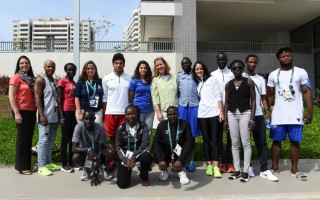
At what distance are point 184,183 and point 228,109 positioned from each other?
1.33m

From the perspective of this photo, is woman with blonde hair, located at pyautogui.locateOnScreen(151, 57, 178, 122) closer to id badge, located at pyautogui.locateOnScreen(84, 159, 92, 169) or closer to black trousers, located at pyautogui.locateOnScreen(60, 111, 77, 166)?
id badge, located at pyautogui.locateOnScreen(84, 159, 92, 169)

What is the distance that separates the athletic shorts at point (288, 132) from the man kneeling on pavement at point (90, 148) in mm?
2666

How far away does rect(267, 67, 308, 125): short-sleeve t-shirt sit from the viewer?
17.7 ft

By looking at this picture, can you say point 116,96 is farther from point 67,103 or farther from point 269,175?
point 269,175

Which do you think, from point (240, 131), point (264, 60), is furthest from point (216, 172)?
point (264, 60)

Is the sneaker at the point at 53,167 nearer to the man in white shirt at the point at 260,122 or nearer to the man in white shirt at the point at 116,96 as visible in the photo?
the man in white shirt at the point at 116,96

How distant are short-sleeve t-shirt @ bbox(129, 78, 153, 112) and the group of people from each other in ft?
0.05

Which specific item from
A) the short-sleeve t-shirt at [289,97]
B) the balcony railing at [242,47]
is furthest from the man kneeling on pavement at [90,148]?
the balcony railing at [242,47]

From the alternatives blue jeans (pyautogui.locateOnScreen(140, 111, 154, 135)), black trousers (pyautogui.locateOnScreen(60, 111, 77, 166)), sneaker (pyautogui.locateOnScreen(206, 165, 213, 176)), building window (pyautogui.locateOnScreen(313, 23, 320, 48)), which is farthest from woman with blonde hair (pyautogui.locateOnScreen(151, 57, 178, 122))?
building window (pyautogui.locateOnScreen(313, 23, 320, 48))

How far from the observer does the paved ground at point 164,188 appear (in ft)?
15.1

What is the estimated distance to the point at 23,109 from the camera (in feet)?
18.3

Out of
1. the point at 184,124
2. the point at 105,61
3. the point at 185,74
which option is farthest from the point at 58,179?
the point at 105,61

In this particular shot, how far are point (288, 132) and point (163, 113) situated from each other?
208cm

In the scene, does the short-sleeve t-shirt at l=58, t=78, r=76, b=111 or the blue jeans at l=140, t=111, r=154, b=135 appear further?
the short-sleeve t-shirt at l=58, t=78, r=76, b=111
